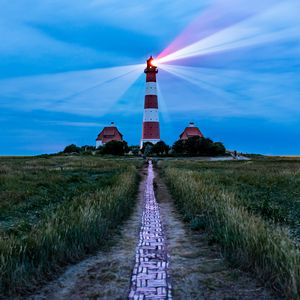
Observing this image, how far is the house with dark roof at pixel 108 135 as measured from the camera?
3993 inches

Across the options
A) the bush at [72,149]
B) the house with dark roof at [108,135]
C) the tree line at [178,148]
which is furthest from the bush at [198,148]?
the bush at [72,149]

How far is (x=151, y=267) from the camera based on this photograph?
6.71m

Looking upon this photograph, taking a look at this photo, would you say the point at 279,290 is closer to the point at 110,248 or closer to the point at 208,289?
the point at 208,289

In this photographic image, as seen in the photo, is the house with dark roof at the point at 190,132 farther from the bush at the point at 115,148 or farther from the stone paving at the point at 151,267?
the stone paving at the point at 151,267

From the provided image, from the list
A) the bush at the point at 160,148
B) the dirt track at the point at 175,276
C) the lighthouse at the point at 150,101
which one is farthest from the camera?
the bush at the point at 160,148

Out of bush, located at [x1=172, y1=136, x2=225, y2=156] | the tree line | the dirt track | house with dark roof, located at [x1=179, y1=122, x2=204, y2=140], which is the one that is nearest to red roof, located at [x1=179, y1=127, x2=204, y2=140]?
house with dark roof, located at [x1=179, y1=122, x2=204, y2=140]

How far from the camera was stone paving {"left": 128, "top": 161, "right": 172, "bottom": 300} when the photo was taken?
5.51m

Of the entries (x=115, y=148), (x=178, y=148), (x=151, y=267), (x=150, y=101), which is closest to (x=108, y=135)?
(x=115, y=148)

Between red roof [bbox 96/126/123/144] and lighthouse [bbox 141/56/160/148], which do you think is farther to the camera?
red roof [bbox 96/126/123/144]

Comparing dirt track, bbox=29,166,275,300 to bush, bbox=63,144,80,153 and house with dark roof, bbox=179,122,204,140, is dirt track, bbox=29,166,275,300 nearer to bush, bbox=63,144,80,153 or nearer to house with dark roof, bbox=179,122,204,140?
house with dark roof, bbox=179,122,204,140

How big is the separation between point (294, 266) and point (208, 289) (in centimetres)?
138

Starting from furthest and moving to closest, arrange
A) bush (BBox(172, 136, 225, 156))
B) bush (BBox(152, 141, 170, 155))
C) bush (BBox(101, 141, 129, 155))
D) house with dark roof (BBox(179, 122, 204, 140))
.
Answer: house with dark roof (BBox(179, 122, 204, 140)) < bush (BBox(101, 141, 129, 155)) < bush (BBox(172, 136, 225, 156)) < bush (BBox(152, 141, 170, 155))

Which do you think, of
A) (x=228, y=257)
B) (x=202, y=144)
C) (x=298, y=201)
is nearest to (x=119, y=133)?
(x=202, y=144)

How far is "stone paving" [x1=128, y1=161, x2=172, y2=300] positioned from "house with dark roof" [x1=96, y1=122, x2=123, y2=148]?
90664 millimetres
